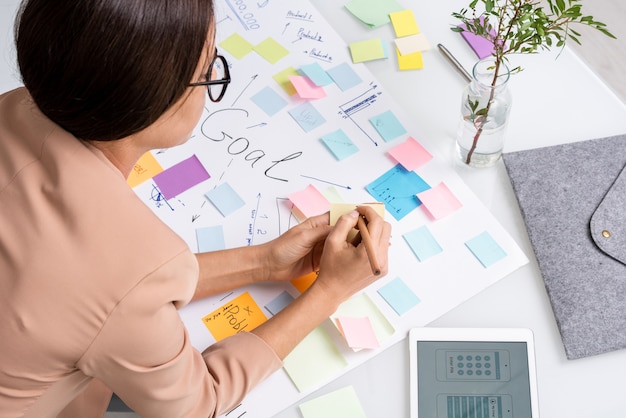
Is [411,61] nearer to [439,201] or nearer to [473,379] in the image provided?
[439,201]

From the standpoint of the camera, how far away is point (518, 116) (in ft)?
4.11

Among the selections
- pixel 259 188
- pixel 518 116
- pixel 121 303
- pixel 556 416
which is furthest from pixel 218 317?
pixel 518 116

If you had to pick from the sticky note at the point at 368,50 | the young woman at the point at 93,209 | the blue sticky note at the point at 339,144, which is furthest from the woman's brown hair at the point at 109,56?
the sticky note at the point at 368,50

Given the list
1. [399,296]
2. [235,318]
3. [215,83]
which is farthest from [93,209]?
[399,296]

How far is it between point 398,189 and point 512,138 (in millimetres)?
214

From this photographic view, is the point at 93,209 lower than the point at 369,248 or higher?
higher

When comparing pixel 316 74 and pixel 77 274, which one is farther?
pixel 316 74

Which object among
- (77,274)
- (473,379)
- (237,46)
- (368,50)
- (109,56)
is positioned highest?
(109,56)

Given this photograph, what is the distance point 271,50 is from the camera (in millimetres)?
1344

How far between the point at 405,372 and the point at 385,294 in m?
0.12

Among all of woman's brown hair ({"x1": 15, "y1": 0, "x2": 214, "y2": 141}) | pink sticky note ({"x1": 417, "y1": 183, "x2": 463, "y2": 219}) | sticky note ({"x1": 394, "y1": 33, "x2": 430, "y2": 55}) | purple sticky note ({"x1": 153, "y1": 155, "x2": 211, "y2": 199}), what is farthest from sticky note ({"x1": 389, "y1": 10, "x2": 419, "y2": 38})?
woman's brown hair ({"x1": 15, "y1": 0, "x2": 214, "y2": 141})

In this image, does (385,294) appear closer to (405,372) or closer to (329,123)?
(405,372)

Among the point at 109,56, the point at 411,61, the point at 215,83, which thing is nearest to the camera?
the point at 109,56

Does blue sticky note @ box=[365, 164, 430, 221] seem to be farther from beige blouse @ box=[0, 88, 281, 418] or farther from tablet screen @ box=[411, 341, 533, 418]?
beige blouse @ box=[0, 88, 281, 418]
